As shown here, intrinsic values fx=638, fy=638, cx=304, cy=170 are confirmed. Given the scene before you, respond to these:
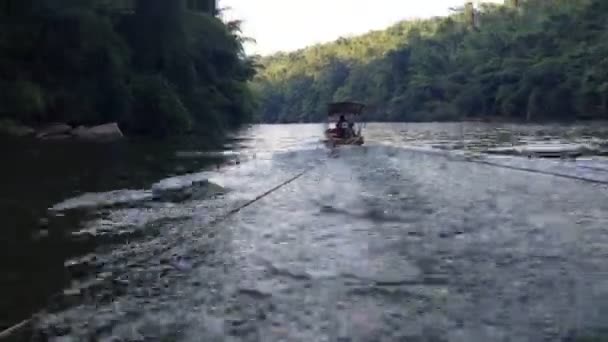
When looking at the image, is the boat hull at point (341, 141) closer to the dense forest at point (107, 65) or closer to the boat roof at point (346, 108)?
the boat roof at point (346, 108)

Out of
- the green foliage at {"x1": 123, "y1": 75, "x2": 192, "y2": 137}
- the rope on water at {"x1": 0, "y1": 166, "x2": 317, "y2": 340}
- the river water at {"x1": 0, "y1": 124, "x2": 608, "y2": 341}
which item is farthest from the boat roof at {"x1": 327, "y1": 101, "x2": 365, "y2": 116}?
the river water at {"x1": 0, "y1": 124, "x2": 608, "y2": 341}

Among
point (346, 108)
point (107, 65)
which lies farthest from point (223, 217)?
point (107, 65)

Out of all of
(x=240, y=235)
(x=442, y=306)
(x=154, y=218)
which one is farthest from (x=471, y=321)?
(x=154, y=218)

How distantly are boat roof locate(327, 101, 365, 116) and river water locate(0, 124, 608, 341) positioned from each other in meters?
15.6

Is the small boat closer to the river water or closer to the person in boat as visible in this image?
the person in boat

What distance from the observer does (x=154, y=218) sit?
9.35 metres

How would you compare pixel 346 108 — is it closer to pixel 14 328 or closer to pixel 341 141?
pixel 341 141

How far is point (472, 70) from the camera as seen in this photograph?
304 ft

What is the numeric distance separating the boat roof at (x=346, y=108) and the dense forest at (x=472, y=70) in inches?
334

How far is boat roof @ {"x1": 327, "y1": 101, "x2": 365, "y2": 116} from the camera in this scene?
2911 cm

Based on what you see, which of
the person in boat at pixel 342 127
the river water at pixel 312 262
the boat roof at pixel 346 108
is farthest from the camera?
the boat roof at pixel 346 108

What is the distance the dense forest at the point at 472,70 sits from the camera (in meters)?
67.4

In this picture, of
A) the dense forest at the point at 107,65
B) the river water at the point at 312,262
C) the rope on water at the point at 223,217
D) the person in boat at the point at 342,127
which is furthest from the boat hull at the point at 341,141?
the dense forest at the point at 107,65

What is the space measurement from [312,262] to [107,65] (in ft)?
101
